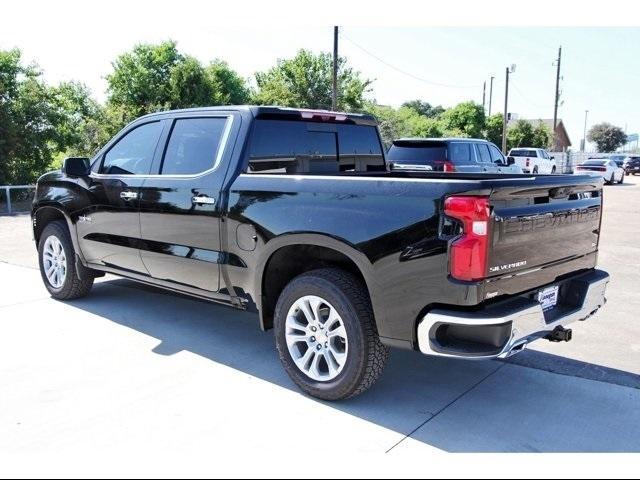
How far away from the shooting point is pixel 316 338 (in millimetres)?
3559

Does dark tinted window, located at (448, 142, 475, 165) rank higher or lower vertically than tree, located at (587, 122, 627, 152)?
lower

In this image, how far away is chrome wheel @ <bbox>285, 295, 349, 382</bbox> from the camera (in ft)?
11.3

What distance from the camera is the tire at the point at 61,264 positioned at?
221 inches

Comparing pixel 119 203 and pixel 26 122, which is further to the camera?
pixel 26 122

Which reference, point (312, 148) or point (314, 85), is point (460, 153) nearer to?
point (312, 148)

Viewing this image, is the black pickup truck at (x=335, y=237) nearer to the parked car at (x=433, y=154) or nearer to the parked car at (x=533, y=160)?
the parked car at (x=433, y=154)

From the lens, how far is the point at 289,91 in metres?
32.6

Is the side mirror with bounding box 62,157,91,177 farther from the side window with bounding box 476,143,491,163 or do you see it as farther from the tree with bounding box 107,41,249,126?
the tree with bounding box 107,41,249,126

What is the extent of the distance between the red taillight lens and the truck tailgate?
0.06 meters

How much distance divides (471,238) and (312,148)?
2.00 metres

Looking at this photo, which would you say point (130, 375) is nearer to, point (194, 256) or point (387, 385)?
point (194, 256)

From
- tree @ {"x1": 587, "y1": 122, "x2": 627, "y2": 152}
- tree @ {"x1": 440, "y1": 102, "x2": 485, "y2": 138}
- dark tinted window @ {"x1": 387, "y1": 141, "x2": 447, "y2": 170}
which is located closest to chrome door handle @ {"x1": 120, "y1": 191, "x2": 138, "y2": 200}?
dark tinted window @ {"x1": 387, "y1": 141, "x2": 447, "y2": 170}

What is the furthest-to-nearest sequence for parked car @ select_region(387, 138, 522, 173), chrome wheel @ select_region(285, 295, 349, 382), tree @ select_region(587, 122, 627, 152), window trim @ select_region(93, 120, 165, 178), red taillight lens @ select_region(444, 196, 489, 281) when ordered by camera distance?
tree @ select_region(587, 122, 627, 152)
parked car @ select_region(387, 138, 522, 173)
window trim @ select_region(93, 120, 165, 178)
chrome wheel @ select_region(285, 295, 349, 382)
red taillight lens @ select_region(444, 196, 489, 281)

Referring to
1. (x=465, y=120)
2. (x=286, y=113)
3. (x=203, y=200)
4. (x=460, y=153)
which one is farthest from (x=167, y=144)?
(x=465, y=120)
